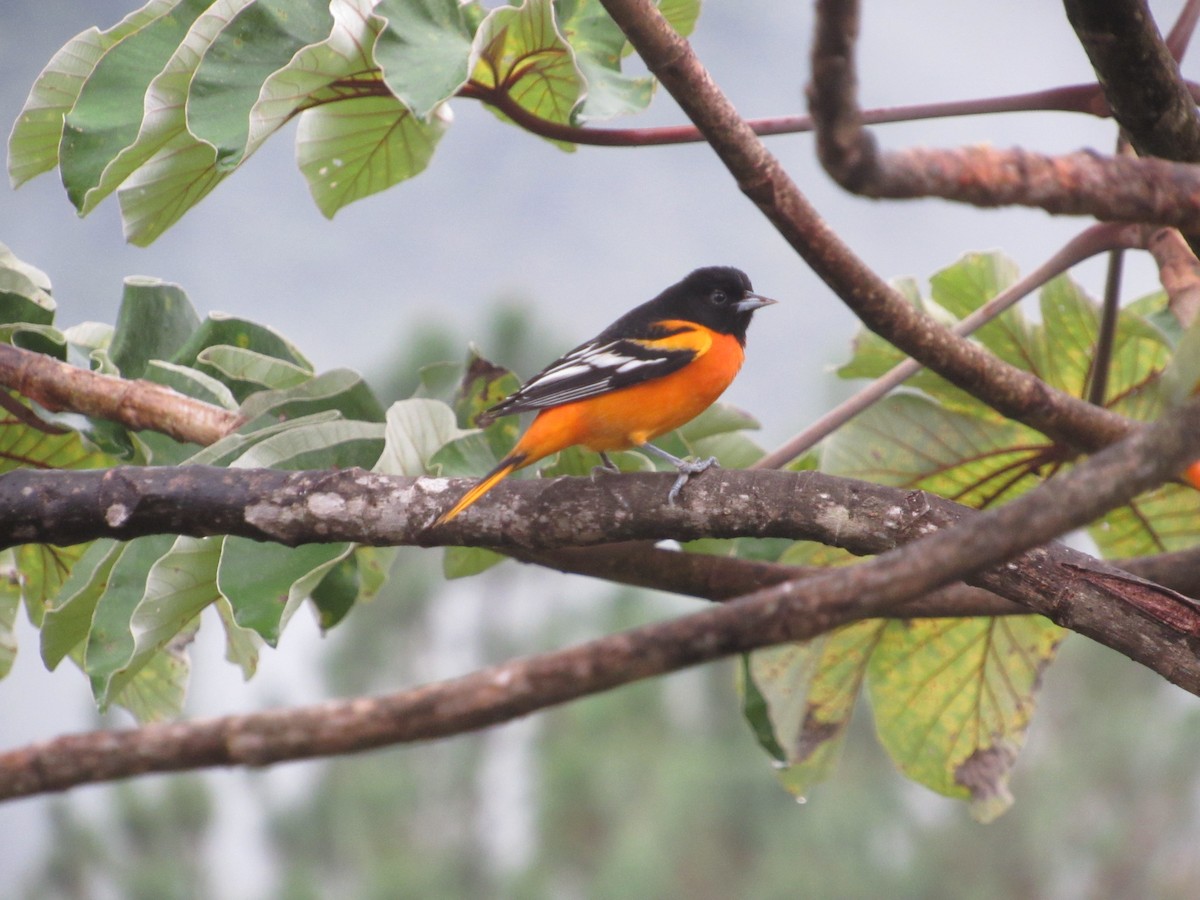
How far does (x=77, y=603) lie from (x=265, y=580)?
476mm

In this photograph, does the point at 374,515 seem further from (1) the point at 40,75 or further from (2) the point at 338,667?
(2) the point at 338,667

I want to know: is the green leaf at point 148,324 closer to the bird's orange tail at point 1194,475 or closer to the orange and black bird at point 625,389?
the orange and black bird at point 625,389

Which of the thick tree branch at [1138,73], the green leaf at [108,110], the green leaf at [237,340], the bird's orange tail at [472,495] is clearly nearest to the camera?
the thick tree branch at [1138,73]

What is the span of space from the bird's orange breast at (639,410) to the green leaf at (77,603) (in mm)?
823

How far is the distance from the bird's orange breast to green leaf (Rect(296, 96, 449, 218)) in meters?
0.67

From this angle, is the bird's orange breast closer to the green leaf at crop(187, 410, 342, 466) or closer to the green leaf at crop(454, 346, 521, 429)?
the green leaf at crop(454, 346, 521, 429)

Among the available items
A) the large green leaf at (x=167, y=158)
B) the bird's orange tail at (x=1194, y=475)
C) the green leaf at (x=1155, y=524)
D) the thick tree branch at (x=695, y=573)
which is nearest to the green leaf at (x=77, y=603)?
the large green leaf at (x=167, y=158)

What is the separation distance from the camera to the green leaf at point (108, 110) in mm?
2166

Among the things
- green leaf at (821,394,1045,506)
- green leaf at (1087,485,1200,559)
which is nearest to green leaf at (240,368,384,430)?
green leaf at (821,394,1045,506)

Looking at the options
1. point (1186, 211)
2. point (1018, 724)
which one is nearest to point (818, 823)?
point (1018, 724)

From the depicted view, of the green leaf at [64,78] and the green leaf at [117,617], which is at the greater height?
the green leaf at [64,78]

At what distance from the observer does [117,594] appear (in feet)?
6.83

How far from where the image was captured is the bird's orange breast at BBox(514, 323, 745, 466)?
8.05 ft

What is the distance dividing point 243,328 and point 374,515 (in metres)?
0.98
